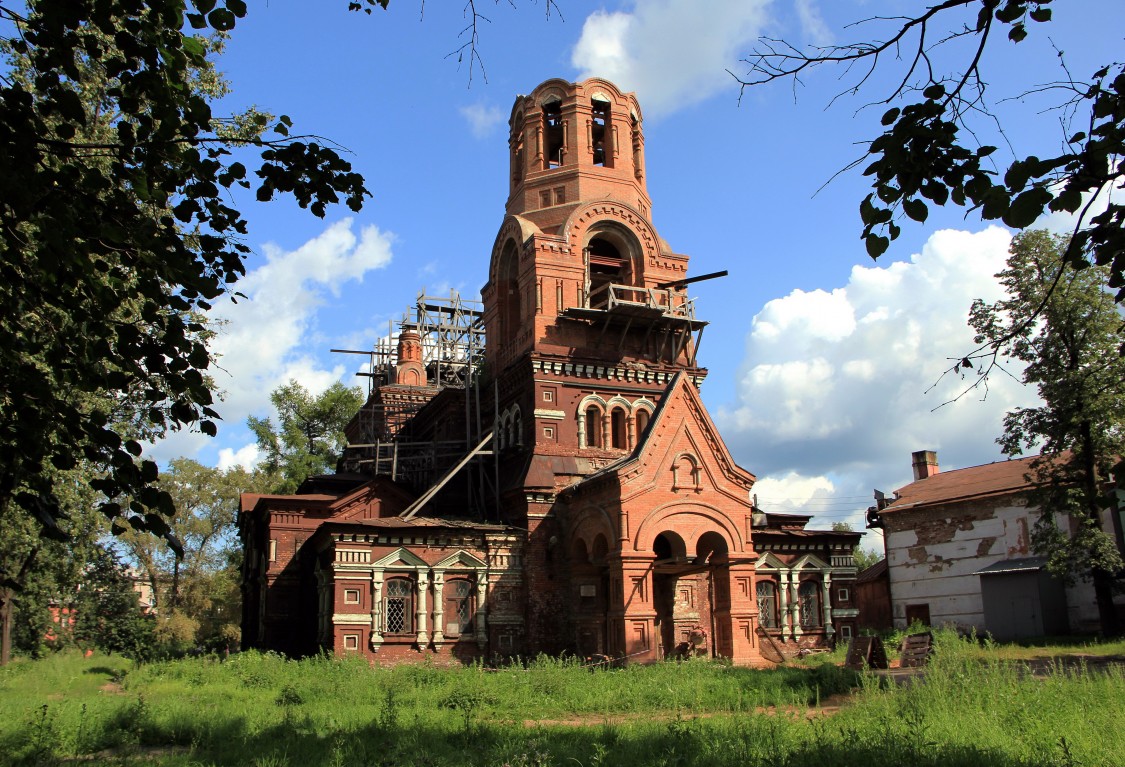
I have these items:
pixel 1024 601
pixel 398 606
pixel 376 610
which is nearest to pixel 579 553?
pixel 398 606

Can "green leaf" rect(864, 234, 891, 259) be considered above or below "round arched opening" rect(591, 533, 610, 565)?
above

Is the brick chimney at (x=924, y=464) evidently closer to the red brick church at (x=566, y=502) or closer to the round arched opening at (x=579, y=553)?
the red brick church at (x=566, y=502)

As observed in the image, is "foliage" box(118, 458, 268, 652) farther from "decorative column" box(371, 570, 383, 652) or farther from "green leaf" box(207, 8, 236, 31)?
"green leaf" box(207, 8, 236, 31)

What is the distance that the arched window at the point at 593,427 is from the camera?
2834 cm

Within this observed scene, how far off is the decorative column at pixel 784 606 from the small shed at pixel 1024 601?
8.99 m

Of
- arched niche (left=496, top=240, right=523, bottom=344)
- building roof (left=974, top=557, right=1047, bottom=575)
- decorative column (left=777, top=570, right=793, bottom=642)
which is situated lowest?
decorative column (left=777, top=570, right=793, bottom=642)

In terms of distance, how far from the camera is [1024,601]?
3247 centimetres

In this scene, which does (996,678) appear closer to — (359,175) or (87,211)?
(359,175)

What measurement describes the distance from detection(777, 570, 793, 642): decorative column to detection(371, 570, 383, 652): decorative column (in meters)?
12.5

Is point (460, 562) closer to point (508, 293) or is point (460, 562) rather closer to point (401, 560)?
point (401, 560)

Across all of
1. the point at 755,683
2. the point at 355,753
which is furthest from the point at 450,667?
the point at 355,753

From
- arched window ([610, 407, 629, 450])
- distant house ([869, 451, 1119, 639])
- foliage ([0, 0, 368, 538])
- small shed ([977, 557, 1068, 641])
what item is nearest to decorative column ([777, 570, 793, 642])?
arched window ([610, 407, 629, 450])

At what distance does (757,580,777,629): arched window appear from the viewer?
28938 millimetres

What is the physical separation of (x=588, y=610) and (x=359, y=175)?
19.9m
